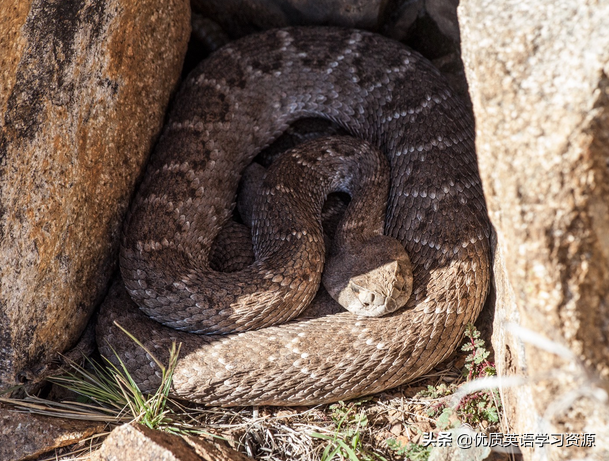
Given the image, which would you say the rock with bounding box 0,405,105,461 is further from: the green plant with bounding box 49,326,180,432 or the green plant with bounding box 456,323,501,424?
the green plant with bounding box 456,323,501,424

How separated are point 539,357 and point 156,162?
2.63 m

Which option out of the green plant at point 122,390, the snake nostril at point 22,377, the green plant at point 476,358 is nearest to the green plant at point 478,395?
the green plant at point 476,358

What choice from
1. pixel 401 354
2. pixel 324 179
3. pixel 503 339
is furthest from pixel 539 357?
pixel 324 179

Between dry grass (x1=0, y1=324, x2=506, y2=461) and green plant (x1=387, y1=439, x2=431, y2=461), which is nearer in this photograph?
green plant (x1=387, y1=439, x2=431, y2=461)

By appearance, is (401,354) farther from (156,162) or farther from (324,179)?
(156,162)

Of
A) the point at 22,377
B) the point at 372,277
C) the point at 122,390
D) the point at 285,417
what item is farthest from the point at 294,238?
the point at 22,377

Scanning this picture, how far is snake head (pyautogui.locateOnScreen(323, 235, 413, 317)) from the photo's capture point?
2990mm

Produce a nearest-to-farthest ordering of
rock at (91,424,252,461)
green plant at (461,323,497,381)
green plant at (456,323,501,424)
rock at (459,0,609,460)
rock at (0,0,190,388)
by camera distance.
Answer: rock at (459,0,609,460)
rock at (91,424,252,461)
rock at (0,0,190,388)
green plant at (456,323,501,424)
green plant at (461,323,497,381)

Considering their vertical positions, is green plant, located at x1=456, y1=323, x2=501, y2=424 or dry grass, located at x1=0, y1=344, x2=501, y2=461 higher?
green plant, located at x1=456, y1=323, x2=501, y2=424

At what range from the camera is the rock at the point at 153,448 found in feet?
7.97

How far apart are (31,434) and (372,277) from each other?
2.02m

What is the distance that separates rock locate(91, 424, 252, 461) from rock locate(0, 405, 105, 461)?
0.96 ft

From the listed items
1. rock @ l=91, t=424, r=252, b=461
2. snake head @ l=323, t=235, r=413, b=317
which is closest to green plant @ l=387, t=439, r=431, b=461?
A: snake head @ l=323, t=235, r=413, b=317

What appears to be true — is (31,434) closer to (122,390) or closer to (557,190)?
(122,390)
